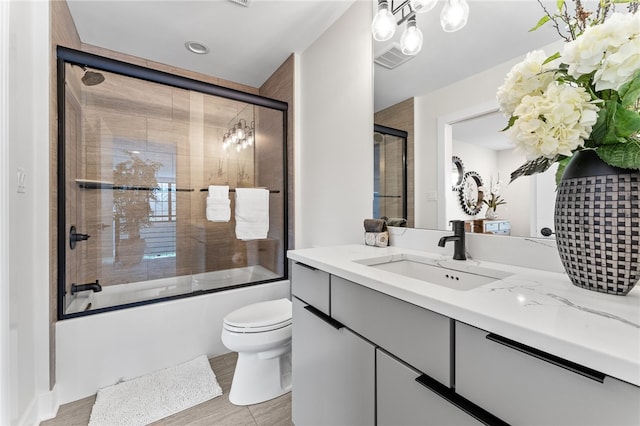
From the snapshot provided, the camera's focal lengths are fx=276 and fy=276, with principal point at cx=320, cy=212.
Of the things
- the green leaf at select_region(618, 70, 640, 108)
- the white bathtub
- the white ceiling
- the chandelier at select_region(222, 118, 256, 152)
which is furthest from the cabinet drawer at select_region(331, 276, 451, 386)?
the chandelier at select_region(222, 118, 256, 152)

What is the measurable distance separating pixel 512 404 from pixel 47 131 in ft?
7.25

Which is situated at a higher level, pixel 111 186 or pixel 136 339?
pixel 111 186

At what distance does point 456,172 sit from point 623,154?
650 millimetres

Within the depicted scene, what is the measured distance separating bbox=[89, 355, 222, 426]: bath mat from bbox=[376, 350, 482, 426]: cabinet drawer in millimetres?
1247

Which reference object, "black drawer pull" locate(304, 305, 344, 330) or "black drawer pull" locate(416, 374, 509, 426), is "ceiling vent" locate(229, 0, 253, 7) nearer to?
"black drawer pull" locate(304, 305, 344, 330)

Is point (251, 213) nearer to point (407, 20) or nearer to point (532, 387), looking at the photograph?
point (407, 20)

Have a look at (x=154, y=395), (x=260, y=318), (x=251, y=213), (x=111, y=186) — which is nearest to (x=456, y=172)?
(x=260, y=318)

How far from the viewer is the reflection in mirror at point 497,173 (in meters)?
0.98

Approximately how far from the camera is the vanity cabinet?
888 millimetres

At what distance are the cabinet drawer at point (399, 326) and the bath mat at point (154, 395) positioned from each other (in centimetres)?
119

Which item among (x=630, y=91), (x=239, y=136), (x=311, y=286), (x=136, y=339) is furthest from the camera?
(x=239, y=136)

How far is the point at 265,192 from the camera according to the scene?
2.45 meters

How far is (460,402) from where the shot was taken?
607 millimetres

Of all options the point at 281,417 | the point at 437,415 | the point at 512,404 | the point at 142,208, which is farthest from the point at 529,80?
the point at 142,208
